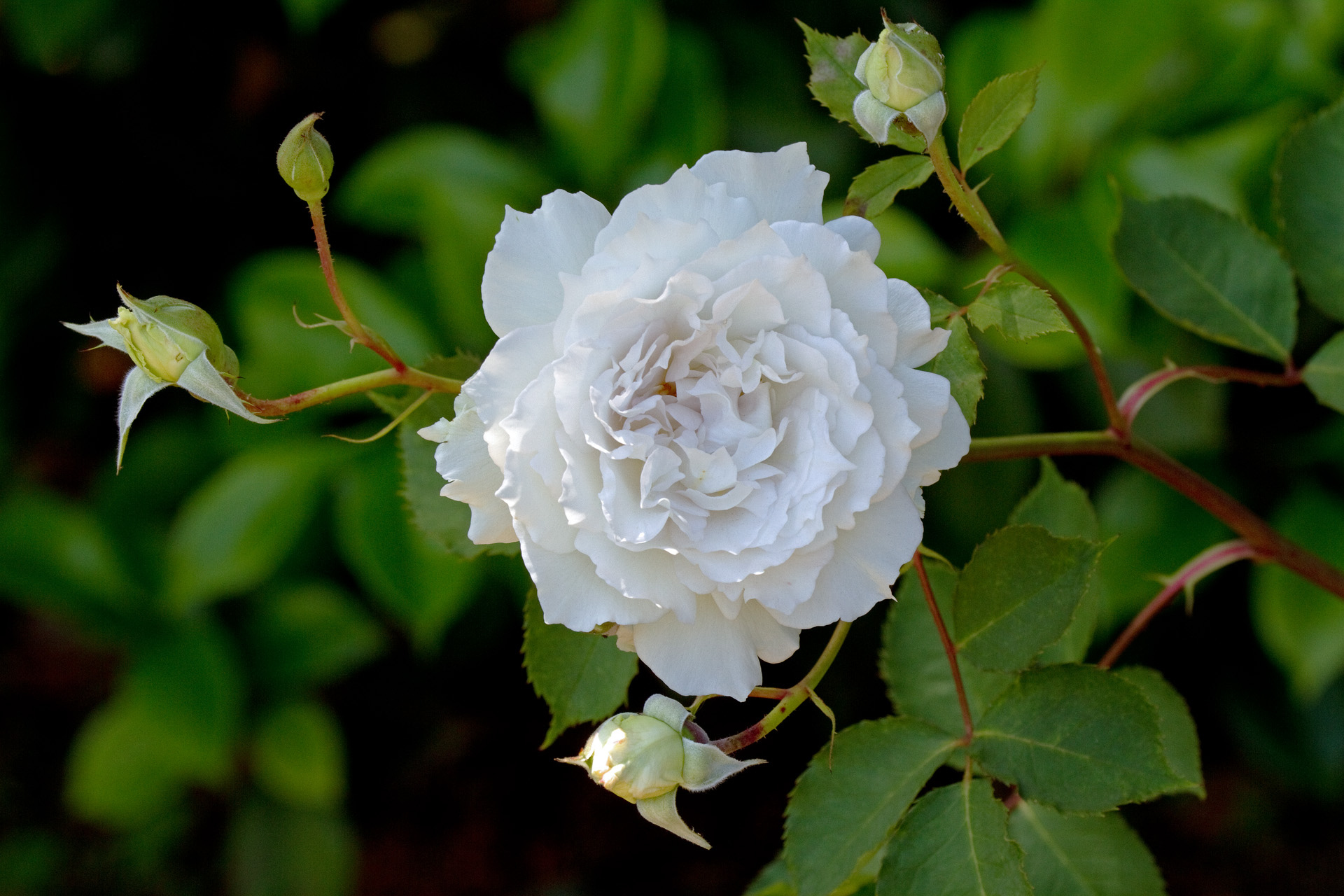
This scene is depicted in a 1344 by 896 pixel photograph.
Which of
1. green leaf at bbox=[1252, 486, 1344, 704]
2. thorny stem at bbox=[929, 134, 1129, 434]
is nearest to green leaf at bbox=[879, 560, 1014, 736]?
thorny stem at bbox=[929, 134, 1129, 434]

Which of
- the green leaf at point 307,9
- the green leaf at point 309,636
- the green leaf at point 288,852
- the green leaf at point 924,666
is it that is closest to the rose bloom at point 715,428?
the green leaf at point 924,666

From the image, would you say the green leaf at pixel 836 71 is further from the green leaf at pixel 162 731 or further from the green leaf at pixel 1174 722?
the green leaf at pixel 162 731

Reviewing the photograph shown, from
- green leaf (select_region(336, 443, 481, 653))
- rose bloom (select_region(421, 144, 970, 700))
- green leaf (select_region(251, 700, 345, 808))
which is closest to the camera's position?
rose bloom (select_region(421, 144, 970, 700))

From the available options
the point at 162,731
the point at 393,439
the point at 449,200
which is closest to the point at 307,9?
the point at 449,200

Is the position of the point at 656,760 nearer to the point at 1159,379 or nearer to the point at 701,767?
the point at 701,767

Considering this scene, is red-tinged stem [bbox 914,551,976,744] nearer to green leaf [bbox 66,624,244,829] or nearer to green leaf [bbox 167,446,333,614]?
green leaf [bbox 167,446,333,614]
